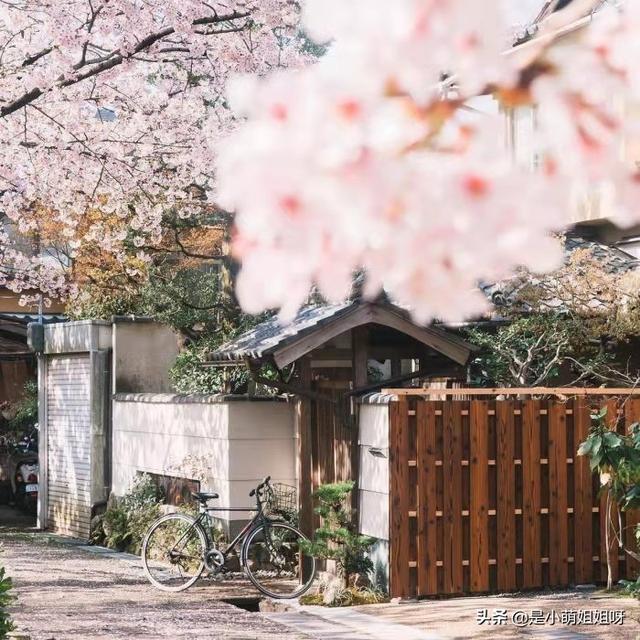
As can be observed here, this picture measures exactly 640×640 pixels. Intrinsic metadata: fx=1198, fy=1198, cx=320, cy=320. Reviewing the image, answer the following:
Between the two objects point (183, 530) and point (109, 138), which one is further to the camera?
point (109, 138)

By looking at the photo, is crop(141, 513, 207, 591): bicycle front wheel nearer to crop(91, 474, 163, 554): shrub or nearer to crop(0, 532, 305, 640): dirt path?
crop(0, 532, 305, 640): dirt path

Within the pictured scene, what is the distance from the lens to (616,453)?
8.88 meters

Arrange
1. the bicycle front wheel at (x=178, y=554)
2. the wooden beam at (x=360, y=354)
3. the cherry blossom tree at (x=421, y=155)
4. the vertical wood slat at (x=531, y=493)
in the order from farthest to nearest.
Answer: the wooden beam at (x=360, y=354), the bicycle front wheel at (x=178, y=554), the vertical wood slat at (x=531, y=493), the cherry blossom tree at (x=421, y=155)

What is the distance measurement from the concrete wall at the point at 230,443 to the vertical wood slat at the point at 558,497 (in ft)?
9.76

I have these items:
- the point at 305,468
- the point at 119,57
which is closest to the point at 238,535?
the point at 305,468

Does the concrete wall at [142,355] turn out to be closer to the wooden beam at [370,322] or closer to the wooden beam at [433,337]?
the wooden beam at [370,322]

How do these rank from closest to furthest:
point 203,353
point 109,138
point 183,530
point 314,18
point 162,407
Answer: point 314,18 < point 183,530 < point 109,138 < point 162,407 < point 203,353

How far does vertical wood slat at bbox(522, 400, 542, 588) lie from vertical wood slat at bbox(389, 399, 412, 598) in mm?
1102

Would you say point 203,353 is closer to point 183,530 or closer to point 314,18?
point 183,530

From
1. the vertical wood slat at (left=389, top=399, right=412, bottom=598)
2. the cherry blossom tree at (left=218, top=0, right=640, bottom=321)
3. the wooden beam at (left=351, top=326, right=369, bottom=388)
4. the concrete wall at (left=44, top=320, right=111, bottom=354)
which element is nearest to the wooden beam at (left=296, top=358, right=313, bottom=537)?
the wooden beam at (left=351, top=326, right=369, bottom=388)

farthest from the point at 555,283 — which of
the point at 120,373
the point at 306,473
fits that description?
the point at 120,373

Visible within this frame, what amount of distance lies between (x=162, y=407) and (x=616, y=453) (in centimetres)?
700

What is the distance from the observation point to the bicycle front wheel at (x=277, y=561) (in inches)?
428

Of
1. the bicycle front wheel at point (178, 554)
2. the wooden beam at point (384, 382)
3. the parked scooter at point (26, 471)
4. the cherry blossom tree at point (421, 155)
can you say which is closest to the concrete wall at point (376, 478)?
the wooden beam at point (384, 382)
